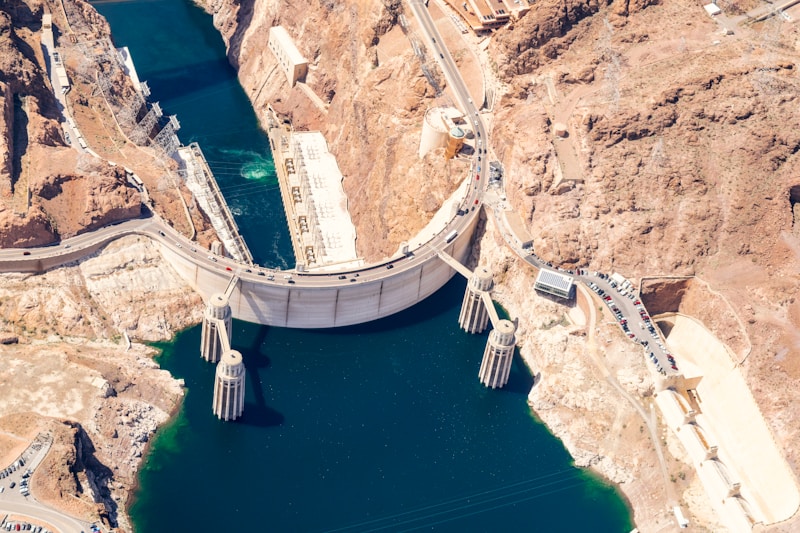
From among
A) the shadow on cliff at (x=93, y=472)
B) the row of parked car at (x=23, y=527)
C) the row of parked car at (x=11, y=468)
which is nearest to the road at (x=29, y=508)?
the row of parked car at (x=11, y=468)

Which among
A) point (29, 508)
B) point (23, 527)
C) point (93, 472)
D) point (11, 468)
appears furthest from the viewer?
point (93, 472)

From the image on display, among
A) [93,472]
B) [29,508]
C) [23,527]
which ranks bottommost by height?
[93,472]

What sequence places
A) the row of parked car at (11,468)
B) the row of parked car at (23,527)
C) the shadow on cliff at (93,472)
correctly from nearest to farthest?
the row of parked car at (23,527) → the row of parked car at (11,468) → the shadow on cliff at (93,472)

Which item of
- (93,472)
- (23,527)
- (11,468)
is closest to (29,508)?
(23,527)

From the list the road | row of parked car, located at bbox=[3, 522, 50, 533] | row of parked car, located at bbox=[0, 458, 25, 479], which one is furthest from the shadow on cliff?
row of parked car, located at bbox=[3, 522, 50, 533]

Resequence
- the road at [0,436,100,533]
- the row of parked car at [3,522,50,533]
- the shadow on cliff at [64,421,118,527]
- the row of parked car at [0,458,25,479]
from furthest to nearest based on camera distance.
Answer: the shadow on cliff at [64,421,118,527] → the row of parked car at [0,458,25,479] → the road at [0,436,100,533] → the row of parked car at [3,522,50,533]

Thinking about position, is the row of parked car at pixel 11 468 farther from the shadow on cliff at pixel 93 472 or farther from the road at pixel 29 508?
the shadow on cliff at pixel 93 472

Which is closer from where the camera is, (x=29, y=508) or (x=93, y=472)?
(x=29, y=508)

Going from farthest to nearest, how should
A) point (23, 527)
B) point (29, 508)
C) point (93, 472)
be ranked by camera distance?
point (93, 472) < point (29, 508) < point (23, 527)

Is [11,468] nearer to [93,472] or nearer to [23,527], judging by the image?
[23,527]

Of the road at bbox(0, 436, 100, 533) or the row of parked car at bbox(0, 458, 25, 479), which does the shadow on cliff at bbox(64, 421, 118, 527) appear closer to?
the road at bbox(0, 436, 100, 533)

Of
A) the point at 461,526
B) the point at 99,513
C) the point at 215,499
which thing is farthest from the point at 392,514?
the point at 99,513
